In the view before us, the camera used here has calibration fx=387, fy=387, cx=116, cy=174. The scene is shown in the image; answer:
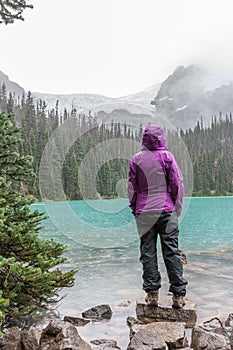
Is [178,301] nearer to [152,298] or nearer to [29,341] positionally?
[152,298]

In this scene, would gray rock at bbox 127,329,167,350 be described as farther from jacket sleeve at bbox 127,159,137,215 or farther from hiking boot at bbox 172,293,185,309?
jacket sleeve at bbox 127,159,137,215

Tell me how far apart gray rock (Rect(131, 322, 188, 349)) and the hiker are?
3.09 ft

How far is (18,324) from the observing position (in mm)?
5539

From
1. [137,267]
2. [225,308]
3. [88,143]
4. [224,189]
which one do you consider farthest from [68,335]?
[224,189]

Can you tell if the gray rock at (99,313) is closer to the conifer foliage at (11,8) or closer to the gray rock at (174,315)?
the gray rock at (174,315)

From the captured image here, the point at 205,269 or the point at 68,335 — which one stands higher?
the point at 68,335

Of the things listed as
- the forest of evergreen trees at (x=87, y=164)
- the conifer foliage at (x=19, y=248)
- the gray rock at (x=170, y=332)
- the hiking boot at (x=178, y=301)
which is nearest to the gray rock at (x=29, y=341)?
the conifer foliage at (x=19, y=248)

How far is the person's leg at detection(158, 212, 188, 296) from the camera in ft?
19.2

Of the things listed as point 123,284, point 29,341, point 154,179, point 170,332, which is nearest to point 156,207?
point 154,179

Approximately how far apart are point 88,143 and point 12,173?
101 meters

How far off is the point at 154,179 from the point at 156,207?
17.3 inches

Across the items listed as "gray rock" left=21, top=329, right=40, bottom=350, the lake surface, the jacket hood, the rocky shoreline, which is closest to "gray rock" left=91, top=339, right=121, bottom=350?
the rocky shoreline

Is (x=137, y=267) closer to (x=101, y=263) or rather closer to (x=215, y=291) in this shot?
(x=101, y=263)

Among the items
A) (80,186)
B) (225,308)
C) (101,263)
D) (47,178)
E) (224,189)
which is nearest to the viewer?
(225,308)
